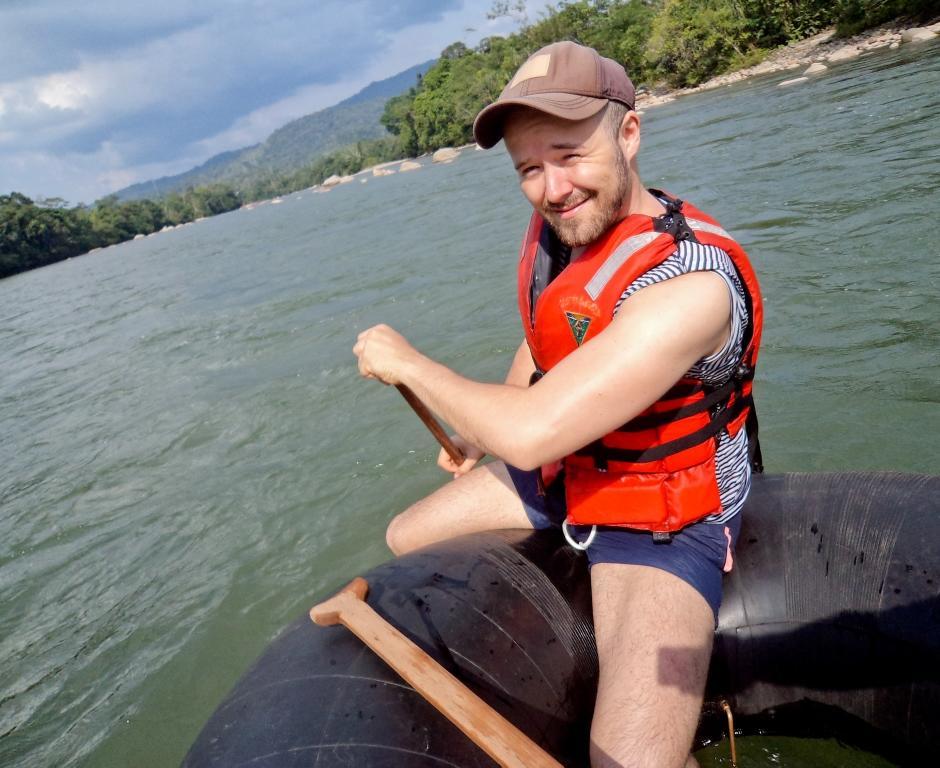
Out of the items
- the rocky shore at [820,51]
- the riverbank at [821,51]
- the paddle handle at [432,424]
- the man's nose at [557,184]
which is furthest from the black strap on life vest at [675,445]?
the riverbank at [821,51]

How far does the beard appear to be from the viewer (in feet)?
7.07

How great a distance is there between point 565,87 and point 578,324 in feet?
2.23

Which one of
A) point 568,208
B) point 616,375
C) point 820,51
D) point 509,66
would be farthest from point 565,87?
point 509,66

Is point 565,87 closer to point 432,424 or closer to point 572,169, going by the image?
point 572,169

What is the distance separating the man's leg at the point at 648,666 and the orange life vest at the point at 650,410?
0.65 feet

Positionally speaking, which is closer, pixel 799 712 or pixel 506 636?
pixel 506 636

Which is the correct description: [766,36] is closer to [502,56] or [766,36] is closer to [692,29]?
[692,29]

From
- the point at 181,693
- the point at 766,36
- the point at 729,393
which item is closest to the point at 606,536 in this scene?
the point at 729,393

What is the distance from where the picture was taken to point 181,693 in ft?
12.2

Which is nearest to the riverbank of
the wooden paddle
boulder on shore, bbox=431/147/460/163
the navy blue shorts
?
boulder on shore, bbox=431/147/460/163

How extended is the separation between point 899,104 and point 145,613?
1426 cm

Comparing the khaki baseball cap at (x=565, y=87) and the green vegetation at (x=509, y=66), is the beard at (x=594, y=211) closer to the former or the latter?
the khaki baseball cap at (x=565, y=87)

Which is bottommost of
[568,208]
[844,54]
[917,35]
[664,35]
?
[568,208]

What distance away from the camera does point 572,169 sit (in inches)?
83.4
